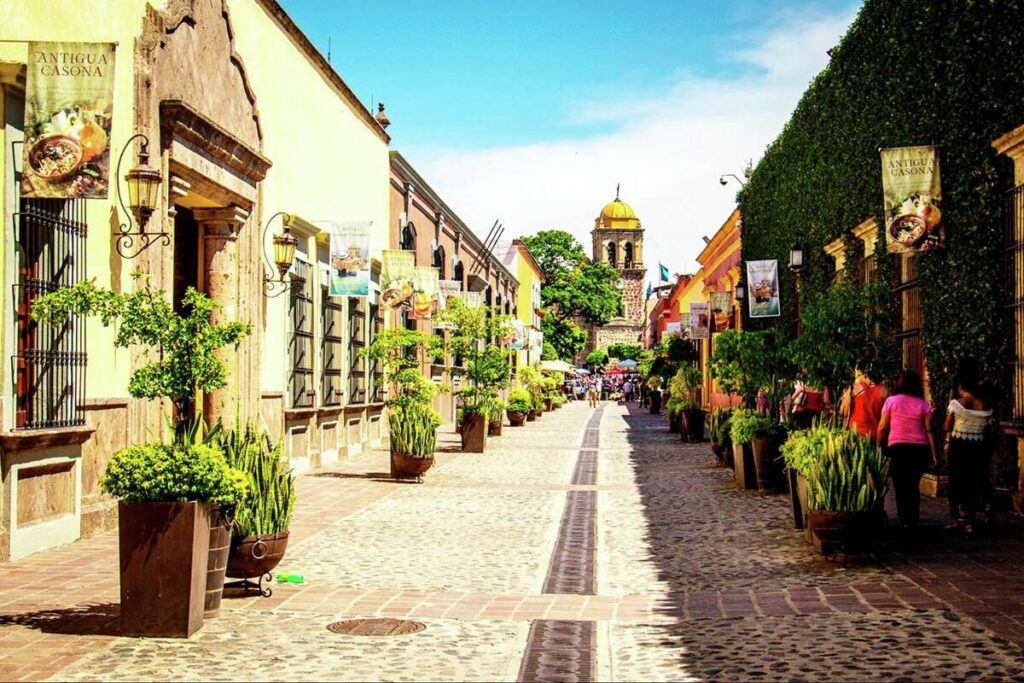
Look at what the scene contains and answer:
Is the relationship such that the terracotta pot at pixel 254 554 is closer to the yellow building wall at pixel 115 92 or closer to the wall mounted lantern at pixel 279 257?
the yellow building wall at pixel 115 92

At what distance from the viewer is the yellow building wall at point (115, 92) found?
1042 centimetres

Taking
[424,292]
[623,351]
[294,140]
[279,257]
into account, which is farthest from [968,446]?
[623,351]

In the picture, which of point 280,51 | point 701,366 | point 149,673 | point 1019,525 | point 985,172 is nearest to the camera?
point 149,673

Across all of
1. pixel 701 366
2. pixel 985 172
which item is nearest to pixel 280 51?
pixel 985 172

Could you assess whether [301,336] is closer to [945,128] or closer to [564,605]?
[945,128]

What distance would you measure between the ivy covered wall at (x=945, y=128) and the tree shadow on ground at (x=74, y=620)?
9295 mm

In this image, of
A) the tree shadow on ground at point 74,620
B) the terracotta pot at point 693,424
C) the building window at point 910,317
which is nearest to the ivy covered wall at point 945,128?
the building window at point 910,317

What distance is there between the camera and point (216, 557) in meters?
7.60

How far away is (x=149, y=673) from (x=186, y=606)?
0.89 meters

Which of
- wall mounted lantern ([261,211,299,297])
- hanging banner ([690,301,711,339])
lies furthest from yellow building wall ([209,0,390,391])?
hanging banner ([690,301,711,339])

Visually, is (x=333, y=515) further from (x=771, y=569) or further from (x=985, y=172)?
(x=985, y=172)

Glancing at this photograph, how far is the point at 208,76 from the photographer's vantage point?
1475cm

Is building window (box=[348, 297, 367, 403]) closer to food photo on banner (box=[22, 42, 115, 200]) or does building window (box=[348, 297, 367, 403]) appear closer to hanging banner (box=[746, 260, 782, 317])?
hanging banner (box=[746, 260, 782, 317])

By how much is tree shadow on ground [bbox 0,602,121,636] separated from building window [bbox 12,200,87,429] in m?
2.78
